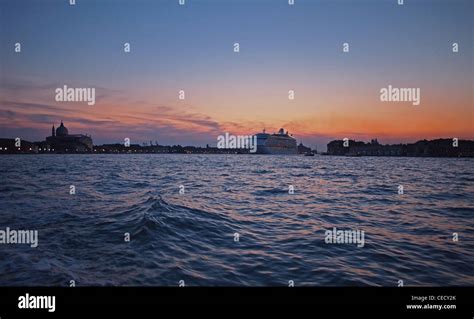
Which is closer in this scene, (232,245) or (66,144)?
(232,245)

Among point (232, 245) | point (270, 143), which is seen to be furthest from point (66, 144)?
point (232, 245)

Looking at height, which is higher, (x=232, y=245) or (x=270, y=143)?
(x=270, y=143)

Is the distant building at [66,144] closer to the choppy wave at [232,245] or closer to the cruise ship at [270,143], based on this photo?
the cruise ship at [270,143]

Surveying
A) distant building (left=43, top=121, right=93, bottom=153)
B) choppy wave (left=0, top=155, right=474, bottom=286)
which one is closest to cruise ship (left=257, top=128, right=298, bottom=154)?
distant building (left=43, top=121, right=93, bottom=153)

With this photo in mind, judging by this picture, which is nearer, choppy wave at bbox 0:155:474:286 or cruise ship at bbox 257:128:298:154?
choppy wave at bbox 0:155:474:286

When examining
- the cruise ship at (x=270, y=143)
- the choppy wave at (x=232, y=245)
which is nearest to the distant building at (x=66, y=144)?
the cruise ship at (x=270, y=143)

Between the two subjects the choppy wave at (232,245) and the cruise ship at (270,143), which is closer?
the choppy wave at (232,245)

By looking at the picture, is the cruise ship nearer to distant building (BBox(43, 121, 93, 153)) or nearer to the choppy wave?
distant building (BBox(43, 121, 93, 153))

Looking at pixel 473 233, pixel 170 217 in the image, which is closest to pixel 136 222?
pixel 170 217

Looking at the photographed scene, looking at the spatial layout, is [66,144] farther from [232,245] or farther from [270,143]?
[232,245]
